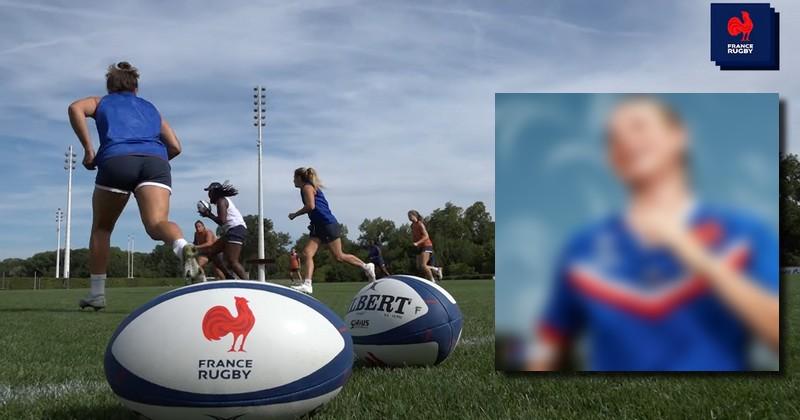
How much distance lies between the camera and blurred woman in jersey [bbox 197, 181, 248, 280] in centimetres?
1203

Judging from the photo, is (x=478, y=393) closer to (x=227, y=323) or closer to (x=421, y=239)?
(x=227, y=323)

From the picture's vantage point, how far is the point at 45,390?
4.13 meters

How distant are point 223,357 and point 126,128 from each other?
4378 mm

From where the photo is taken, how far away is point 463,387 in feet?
13.4

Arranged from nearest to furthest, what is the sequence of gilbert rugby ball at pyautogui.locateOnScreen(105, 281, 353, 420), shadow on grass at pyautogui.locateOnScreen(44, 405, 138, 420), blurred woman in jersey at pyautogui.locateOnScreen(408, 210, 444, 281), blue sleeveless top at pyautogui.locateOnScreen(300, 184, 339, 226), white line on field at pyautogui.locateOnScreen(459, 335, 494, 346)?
gilbert rugby ball at pyautogui.locateOnScreen(105, 281, 353, 420) < shadow on grass at pyautogui.locateOnScreen(44, 405, 138, 420) < white line on field at pyautogui.locateOnScreen(459, 335, 494, 346) < blue sleeveless top at pyautogui.locateOnScreen(300, 184, 339, 226) < blurred woman in jersey at pyautogui.locateOnScreen(408, 210, 444, 281)

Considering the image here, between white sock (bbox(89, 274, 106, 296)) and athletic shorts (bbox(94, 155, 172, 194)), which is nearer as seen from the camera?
athletic shorts (bbox(94, 155, 172, 194))

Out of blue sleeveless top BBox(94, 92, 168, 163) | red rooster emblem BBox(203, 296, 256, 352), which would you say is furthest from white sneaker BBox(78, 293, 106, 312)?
red rooster emblem BBox(203, 296, 256, 352)

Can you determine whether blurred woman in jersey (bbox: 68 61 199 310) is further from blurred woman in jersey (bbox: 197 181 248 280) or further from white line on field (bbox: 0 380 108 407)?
blurred woman in jersey (bbox: 197 181 248 280)

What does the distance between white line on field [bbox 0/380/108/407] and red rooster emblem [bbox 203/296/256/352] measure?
1.45 metres

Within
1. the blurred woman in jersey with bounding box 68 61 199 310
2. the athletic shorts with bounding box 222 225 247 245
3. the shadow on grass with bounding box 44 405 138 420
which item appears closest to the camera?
the shadow on grass with bounding box 44 405 138 420

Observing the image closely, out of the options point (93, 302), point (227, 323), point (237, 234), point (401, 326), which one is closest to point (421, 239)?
point (237, 234)

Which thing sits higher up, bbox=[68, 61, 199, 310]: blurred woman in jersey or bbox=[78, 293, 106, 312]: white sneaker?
bbox=[68, 61, 199, 310]: blurred woman in jersey

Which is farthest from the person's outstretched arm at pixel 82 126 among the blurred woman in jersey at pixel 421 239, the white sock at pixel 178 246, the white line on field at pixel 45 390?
the blurred woman in jersey at pixel 421 239

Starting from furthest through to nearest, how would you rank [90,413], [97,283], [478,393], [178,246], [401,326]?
[97,283] → [178,246] → [401,326] → [478,393] → [90,413]
